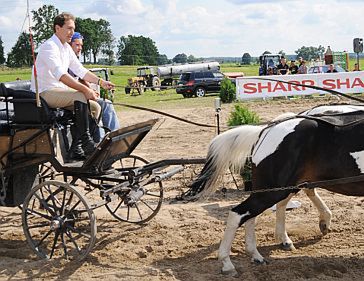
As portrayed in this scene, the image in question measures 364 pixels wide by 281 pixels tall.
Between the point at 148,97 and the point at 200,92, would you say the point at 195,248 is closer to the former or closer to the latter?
the point at 200,92

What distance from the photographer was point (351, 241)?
5945mm

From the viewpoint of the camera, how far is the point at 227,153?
221 inches

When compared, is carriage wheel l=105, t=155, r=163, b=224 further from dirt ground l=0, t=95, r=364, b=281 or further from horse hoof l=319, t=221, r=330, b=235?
horse hoof l=319, t=221, r=330, b=235

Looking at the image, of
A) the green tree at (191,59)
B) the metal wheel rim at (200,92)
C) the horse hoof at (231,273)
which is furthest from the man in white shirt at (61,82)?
the green tree at (191,59)

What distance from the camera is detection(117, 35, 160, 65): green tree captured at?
10128cm

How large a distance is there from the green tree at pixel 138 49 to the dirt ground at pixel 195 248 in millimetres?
90873

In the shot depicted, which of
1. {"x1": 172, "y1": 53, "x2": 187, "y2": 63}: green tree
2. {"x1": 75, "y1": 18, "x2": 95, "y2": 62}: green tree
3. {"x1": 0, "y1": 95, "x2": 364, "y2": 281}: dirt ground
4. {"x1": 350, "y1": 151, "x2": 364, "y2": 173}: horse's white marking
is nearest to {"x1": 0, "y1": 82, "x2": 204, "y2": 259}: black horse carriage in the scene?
{"x1": 0, "y1": 95, "x2": 364, "y2": 281}: dirt ground

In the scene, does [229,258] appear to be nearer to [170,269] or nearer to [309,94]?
[170,269]

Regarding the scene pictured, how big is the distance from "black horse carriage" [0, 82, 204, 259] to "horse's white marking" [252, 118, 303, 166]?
0.95 m

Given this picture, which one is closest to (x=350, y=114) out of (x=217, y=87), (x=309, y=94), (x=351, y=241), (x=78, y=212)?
(x=351, y=241)

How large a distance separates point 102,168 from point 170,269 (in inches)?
53.4

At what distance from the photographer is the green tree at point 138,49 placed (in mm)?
101275

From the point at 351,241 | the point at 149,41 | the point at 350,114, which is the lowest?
the point at 351,241

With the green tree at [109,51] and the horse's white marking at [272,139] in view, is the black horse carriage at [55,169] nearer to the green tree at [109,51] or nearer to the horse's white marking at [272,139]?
the horse's white marking at [272,139]
